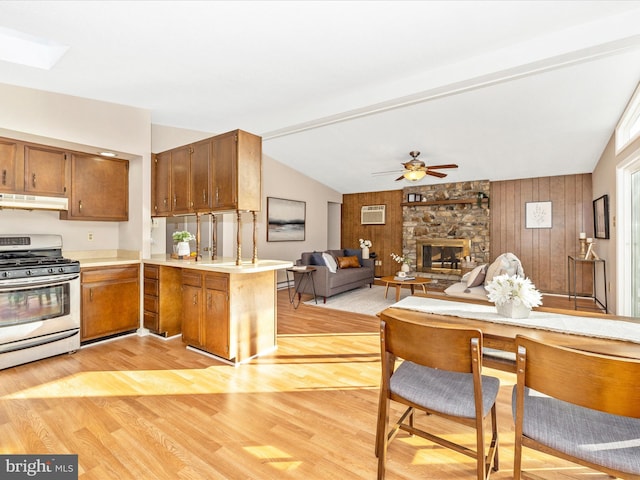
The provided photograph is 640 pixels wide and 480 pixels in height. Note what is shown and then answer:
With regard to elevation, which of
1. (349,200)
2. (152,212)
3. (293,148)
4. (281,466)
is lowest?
A: (281,466)

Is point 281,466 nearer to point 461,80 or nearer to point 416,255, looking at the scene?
point 461,80

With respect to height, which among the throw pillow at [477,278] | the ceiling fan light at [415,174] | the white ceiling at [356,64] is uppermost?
the white ceiling at [356,64]

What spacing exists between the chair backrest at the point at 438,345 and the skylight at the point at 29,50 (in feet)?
11.3

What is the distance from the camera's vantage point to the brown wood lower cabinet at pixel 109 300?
11.4 ft

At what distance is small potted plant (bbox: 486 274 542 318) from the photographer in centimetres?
181

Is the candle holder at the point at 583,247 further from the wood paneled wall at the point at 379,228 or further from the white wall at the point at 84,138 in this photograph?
the white wall at the point at 84,138

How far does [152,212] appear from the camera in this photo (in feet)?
13.9

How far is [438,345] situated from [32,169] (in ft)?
13.9

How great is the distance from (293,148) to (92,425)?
5581 millimetres

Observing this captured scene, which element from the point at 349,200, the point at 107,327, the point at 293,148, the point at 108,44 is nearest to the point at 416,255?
the point at 349,200

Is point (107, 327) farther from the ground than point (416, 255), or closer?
closer

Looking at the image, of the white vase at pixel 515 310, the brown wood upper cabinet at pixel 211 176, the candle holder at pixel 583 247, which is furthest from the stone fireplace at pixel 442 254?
the white vase at pixel 515 310

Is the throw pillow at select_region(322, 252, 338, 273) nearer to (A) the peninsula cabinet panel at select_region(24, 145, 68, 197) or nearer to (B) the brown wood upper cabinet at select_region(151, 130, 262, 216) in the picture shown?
(B) the brown wood upper cabinet at select_region(151, 130, 262, 216)

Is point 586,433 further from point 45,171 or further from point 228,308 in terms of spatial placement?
point 45,171
